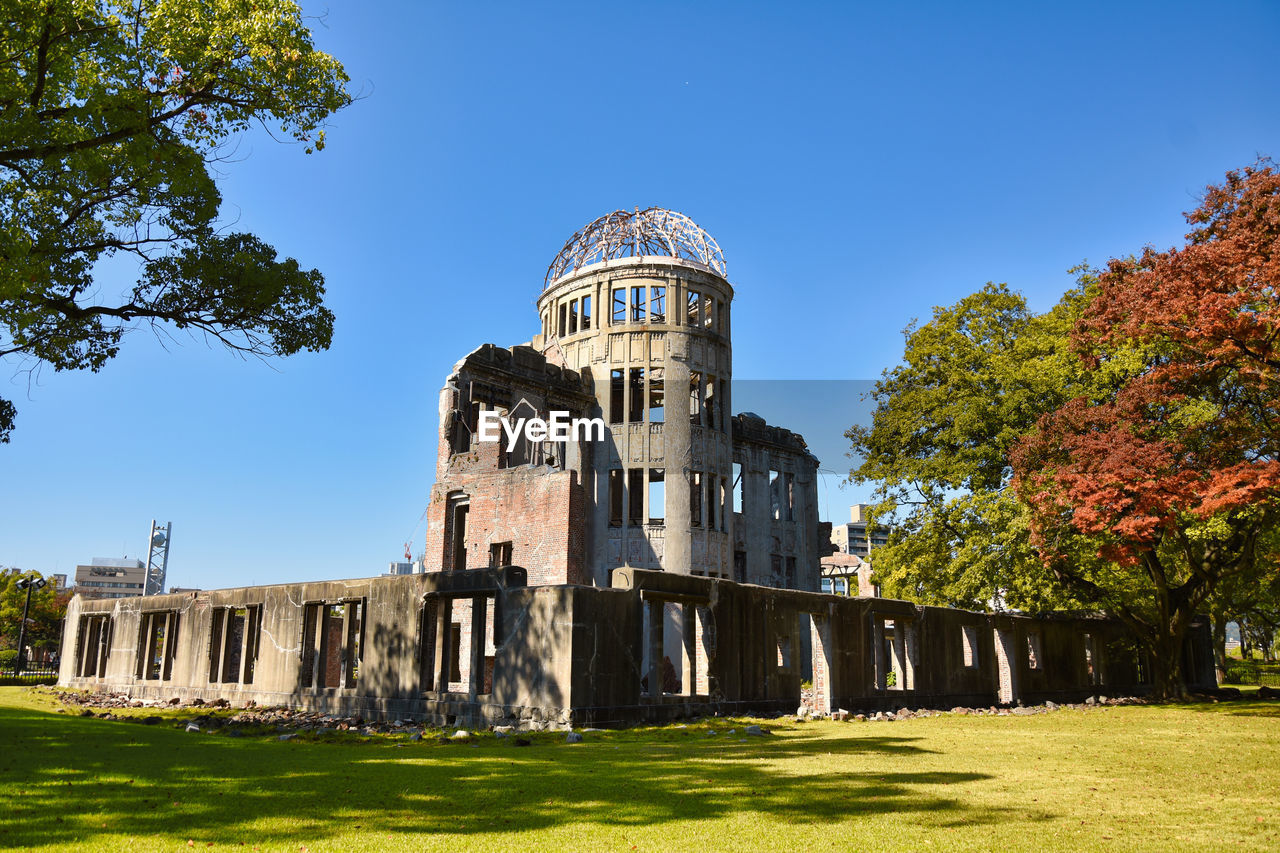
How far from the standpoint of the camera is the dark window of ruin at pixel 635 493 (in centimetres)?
3314

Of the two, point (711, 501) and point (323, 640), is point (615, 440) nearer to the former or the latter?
point (711, 501)

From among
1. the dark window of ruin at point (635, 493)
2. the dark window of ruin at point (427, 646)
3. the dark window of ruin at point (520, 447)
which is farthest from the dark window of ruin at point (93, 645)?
the dark window of ruin at point (635, 493)

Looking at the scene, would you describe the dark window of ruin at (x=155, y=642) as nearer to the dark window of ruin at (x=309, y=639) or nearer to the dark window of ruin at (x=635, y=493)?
the dark window of ruin at (x=309, y=639)

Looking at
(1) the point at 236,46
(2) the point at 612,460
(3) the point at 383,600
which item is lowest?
(3) the point at 383,600

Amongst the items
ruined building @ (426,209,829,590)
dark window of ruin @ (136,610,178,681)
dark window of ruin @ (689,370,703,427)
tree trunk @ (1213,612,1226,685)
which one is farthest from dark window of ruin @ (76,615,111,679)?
tree trunk @ (1213,612,1226,685)

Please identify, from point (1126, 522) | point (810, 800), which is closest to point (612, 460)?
point (1126, 522)

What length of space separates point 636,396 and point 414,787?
27.3 metres

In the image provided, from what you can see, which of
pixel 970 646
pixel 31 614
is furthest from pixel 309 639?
pixel 31 614

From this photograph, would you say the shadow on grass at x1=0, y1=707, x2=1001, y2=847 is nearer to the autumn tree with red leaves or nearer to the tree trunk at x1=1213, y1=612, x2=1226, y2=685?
the autumn tree with red leaves

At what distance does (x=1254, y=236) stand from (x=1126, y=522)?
6247mm

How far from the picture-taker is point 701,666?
1939cm

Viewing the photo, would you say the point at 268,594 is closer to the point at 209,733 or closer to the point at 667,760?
the point at 209,733

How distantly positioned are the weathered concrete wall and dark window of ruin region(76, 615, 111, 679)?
2.01 ft

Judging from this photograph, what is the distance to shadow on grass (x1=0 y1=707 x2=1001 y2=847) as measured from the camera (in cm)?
654
